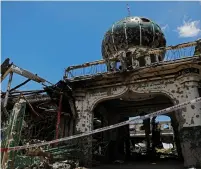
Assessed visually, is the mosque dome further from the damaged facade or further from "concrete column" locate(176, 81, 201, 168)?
"concrete column" locate(176, 81, 201, 168)

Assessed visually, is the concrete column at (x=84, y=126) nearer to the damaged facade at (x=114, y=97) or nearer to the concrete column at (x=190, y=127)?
the damaged facade at (x=114, y=97)

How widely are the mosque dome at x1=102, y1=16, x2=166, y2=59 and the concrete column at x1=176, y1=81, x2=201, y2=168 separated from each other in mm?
5345

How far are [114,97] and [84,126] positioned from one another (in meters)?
2.20

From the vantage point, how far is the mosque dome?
14.4 meters

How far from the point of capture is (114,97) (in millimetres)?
11383

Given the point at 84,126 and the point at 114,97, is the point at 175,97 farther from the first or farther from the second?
the point at 84,126

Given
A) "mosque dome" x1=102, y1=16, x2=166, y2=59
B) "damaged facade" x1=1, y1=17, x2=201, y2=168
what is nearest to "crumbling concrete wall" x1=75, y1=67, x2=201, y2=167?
"damaged facade" x1=1, y1=17, x2=201, y2=168

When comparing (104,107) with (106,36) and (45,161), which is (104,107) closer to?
(106,36)

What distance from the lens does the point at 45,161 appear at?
25.6 feet

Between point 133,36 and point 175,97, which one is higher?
point 133,36

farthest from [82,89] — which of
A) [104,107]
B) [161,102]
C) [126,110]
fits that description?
[161,102]

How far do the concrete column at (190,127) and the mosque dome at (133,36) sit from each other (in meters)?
5.34

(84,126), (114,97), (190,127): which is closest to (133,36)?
(114,97)

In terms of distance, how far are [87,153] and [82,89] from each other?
136 inches
